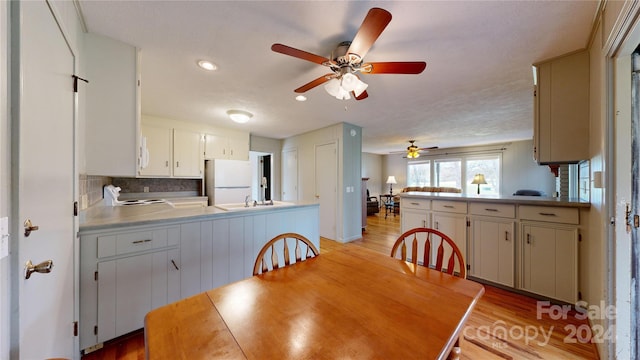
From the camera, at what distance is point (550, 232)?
2119 millimetres

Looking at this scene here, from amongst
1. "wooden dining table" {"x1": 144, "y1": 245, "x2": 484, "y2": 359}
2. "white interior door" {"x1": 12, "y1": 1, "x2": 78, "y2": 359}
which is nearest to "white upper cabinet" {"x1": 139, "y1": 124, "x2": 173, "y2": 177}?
"white interior door" {"x1": 12, "y1": 1, "x2": 78, "y2": 359}

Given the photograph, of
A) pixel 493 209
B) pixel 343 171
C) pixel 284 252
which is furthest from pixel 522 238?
pixel 343 171

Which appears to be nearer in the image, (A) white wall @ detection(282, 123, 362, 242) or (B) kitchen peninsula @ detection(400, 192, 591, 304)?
(B) kitchen peninsula @ detection(400, 192, 591, 304)

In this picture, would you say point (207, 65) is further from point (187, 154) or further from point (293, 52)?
point (187, 154)

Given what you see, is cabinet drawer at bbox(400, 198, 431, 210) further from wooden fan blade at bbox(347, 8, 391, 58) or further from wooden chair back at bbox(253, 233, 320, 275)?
wooden fan blade at bbox(347, 8, 391, 58)

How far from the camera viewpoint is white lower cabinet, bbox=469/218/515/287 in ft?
7.72

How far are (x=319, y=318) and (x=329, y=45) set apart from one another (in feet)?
6.11

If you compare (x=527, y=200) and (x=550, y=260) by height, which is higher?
(x=527, y=200)

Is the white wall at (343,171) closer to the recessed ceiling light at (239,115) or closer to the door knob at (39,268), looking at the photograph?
the recessed ceiling light at (239,115)

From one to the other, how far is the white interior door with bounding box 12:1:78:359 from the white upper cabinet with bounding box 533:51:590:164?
3316 mm

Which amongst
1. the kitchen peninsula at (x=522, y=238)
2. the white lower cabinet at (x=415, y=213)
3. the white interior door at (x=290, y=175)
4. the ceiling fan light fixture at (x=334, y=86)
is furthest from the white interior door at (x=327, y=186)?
the ceiling fan light fixture at (x=334, y=86)

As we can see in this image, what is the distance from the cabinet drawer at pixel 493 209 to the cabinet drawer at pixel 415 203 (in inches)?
19.5

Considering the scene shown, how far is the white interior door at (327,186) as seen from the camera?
172 inches

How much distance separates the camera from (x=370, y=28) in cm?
128
